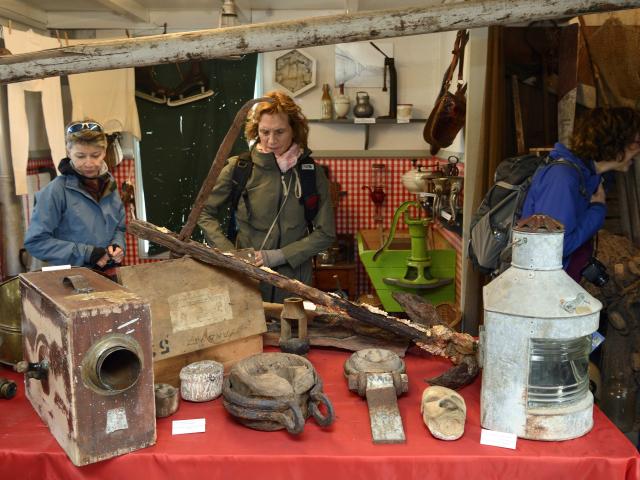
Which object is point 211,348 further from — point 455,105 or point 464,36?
point 464,36

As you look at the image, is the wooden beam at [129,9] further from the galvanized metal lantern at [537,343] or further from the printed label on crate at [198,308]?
the galvanized metal lantern at [537,343]

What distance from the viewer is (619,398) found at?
11.1ft

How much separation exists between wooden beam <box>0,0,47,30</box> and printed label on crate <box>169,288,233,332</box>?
13.7 feet

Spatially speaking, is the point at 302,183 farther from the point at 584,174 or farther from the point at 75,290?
the point at 75,290

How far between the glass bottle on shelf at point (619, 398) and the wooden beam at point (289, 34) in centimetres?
234

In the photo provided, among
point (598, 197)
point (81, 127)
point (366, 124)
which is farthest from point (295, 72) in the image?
point (598, 197)

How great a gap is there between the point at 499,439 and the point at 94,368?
1.09 metres

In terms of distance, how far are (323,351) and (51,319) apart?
106 cm

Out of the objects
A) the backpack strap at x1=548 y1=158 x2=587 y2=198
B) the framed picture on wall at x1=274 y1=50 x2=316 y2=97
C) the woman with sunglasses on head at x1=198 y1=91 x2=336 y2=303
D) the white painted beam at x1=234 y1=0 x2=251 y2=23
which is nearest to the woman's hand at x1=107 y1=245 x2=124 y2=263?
the woman with sunglasses on head at x1=198 y1=91 x2=336 y2=303

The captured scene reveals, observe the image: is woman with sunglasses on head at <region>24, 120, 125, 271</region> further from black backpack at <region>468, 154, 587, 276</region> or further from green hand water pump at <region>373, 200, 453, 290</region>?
green hand water pump at <region>373, 200, 453, 290</region>

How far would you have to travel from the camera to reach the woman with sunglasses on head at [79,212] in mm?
3064

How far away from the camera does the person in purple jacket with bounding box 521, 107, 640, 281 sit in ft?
9.01

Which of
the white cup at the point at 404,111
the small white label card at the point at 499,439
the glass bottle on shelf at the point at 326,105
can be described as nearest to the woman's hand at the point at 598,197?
the small white label card at the point at 499,439

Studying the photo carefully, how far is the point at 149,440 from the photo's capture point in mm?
1778
